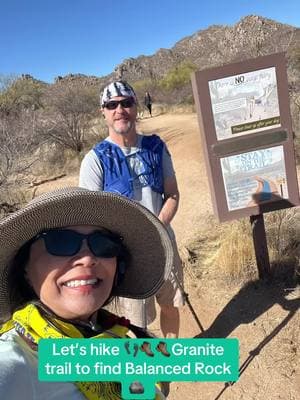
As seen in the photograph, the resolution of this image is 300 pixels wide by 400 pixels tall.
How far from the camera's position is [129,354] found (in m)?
0.72

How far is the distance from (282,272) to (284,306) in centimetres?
45

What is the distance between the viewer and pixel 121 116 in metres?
2.43

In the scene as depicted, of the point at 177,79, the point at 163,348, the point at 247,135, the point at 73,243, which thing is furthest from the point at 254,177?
the point at 177,79

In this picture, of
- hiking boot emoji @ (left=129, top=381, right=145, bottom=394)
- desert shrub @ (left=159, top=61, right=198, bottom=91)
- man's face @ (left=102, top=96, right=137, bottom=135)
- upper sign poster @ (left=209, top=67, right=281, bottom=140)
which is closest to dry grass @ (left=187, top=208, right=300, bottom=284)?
upper sign poster @ (left=209, top=67, right=281, bottom=140)

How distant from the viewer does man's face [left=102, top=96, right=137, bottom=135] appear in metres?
2.43

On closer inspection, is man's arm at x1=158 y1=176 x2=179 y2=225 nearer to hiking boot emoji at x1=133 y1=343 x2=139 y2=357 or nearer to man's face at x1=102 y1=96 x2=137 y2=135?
man's face at x1=102 y1=96 x2=137 y2=135

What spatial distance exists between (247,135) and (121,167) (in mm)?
1294

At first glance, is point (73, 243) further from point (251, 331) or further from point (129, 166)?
point (251, 331)

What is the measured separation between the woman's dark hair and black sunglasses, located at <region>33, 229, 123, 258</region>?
0.23ft

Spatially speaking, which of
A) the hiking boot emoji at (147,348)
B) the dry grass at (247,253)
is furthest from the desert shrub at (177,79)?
the hiking boot emoji at (147,348)

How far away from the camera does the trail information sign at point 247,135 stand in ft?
10.4

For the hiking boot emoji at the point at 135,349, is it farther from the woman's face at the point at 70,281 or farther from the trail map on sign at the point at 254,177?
the trail map on sign at the point at 254,177

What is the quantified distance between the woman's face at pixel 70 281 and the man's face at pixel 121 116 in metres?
1.31

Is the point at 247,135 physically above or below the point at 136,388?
above
